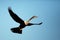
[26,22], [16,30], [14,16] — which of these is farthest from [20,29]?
[14,16]

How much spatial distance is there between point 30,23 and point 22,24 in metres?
0.29

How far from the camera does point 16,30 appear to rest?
16.1ft

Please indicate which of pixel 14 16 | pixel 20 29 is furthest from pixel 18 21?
pixel 20 29

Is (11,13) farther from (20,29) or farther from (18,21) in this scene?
(20,29)

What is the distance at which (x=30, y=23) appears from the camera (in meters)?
4.55

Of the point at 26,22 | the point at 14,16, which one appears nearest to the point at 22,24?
the point at 26,22

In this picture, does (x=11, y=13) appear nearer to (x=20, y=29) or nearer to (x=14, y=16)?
(x=14, y=16)

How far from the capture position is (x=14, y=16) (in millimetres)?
4270

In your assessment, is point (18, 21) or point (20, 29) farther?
point (20, 29)

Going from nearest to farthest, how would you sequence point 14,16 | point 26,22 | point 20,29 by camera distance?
point 14,16, point 26,22, point 20,29

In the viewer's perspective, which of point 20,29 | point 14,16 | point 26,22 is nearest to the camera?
point 14,16

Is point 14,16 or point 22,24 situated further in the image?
point 22,24

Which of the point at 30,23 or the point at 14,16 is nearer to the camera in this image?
the point at 14,16

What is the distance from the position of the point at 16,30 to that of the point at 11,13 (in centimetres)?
84
